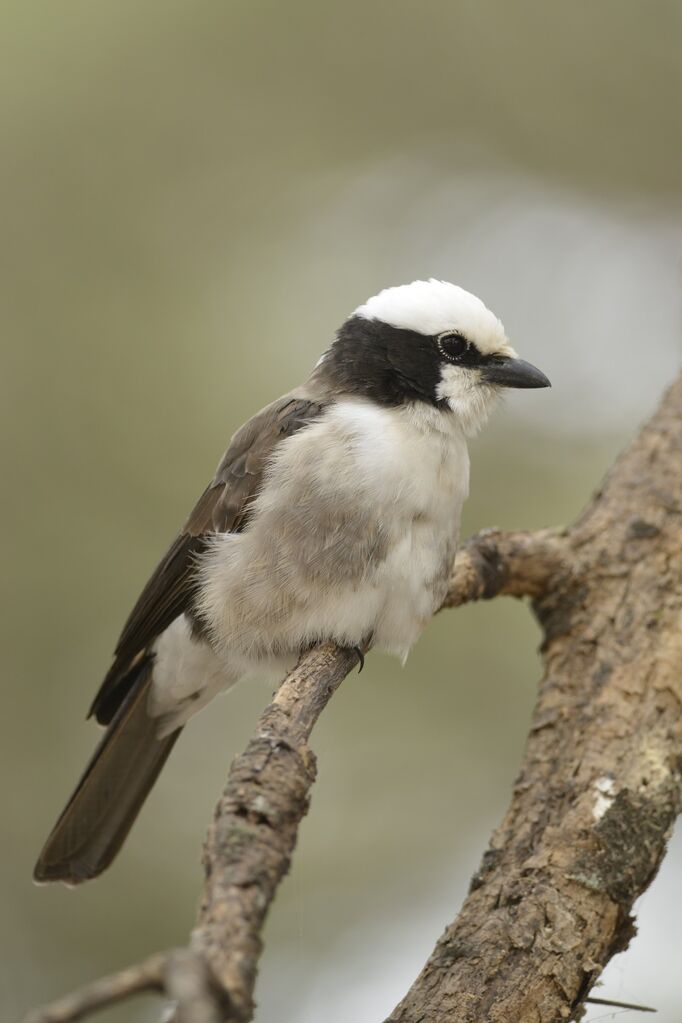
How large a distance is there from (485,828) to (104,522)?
7.50 feet

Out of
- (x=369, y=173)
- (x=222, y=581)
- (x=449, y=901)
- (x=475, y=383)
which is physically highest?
(x=369, y=173)

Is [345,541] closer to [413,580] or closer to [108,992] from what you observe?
[413,580]

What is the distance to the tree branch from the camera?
193cm

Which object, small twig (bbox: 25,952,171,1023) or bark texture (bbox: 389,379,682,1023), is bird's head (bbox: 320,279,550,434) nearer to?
bark texture (bbox: 389,379,682,1023)

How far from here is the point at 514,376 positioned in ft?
13.3

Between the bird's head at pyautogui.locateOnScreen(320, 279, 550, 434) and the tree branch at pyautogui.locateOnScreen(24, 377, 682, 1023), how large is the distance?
0.47m

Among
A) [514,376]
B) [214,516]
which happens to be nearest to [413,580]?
[214,516]

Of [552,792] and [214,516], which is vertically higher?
[214,516]

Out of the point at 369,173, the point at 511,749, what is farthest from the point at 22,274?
the point at 511,749

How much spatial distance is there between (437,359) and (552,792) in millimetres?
1464

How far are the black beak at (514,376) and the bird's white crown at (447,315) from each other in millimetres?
72

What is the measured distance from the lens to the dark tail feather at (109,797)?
4012 mm

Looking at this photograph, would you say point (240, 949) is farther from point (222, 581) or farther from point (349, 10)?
point (349, 10)

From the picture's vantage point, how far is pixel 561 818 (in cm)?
318
